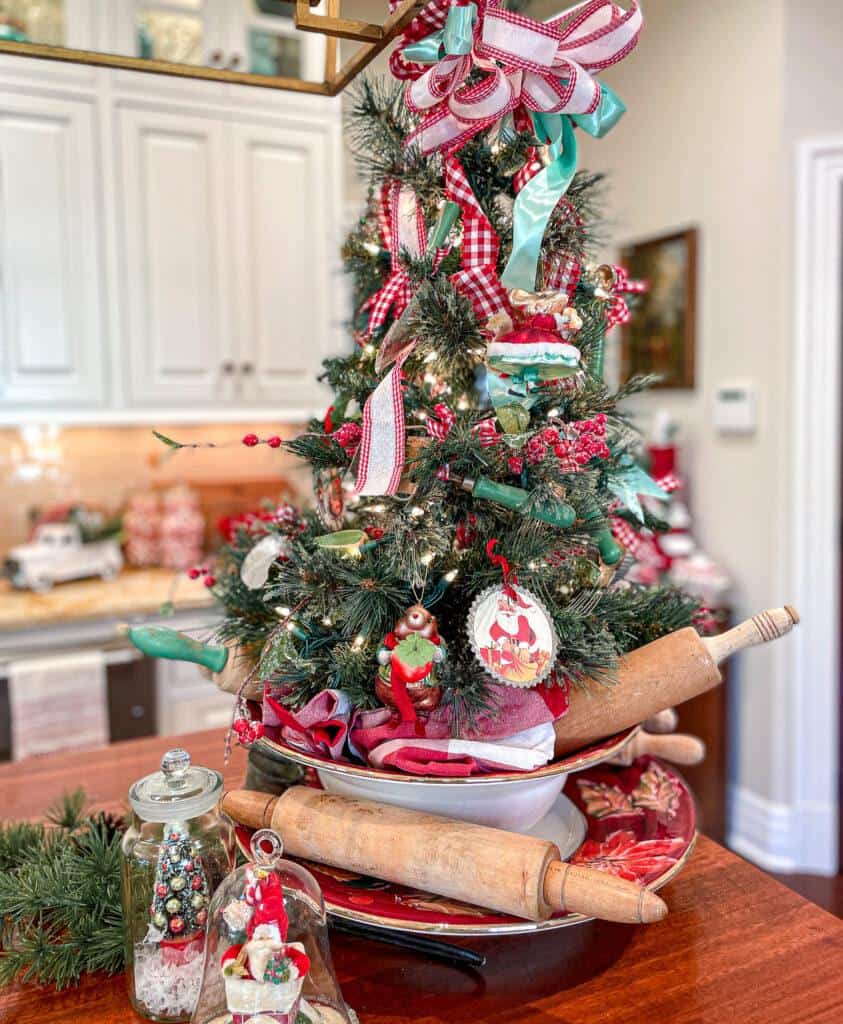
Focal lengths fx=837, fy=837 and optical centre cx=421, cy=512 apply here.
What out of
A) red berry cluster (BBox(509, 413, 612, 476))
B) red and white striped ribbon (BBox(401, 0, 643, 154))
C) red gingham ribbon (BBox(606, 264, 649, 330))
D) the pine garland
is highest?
red and white striped ribbon (BBox(401, 0, 643, 154))

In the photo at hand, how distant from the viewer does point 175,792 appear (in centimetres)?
64

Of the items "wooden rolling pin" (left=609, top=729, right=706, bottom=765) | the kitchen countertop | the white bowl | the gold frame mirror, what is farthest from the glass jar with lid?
the kitchen countertop

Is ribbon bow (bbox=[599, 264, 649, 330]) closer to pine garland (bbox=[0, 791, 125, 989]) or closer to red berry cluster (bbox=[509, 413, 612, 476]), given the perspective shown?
red berry cluster (bbox=[509, 413, 612, 476])

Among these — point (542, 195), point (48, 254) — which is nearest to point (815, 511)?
point (542, 195)

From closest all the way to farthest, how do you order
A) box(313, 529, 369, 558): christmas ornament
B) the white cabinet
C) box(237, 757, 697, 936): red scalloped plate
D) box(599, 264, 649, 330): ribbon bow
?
box(237, 757, 697, 936): red scalloped plate → box(313, 529, 369, 558): christmas ornament → box(599, 264, 649, 330): ribbon bow → the white cabinet

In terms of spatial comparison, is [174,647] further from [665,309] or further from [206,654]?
[665,309]

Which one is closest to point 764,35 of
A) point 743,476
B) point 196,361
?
point 743,476

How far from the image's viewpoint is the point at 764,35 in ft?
7.67

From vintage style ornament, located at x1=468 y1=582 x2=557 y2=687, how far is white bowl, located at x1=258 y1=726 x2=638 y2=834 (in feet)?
0.27

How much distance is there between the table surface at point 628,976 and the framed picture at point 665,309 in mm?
2110

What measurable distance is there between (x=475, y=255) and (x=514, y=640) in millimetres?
368

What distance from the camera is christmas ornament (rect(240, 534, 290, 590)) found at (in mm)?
886

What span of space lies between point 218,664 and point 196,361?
1977 millimetres

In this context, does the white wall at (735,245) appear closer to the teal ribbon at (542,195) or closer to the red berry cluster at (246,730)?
the teal ribbon at (542,195)
